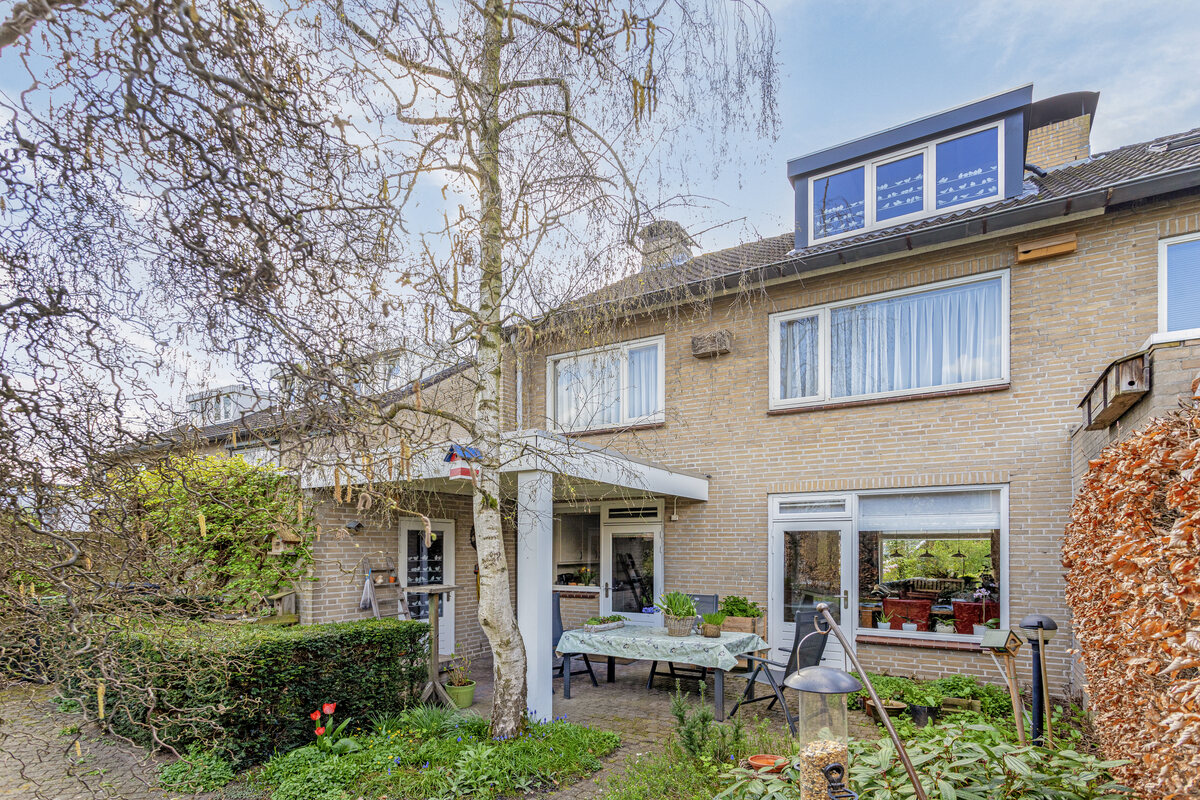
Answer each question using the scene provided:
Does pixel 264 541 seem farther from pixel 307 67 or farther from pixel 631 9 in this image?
pixel 631 9

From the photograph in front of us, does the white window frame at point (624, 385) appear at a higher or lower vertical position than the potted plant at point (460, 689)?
higher

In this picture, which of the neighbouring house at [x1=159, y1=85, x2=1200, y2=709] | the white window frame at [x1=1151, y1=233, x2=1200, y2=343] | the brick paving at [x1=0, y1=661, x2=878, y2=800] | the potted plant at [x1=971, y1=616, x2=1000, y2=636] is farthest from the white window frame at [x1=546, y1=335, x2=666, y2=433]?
the white window frame at [x1=1151, y1=233, x2=1200, y2=343]

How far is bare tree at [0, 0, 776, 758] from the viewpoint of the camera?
242 centimetres

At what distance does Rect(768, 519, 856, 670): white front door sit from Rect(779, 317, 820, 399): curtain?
1.70m

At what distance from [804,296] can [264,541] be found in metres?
7.17

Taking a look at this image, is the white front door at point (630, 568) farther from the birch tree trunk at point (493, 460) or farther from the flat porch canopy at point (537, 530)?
the birch tree trunk at point (493, 460)

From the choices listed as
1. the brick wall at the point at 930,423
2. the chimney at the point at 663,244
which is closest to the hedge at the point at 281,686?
the brick wall at the point at 930,423

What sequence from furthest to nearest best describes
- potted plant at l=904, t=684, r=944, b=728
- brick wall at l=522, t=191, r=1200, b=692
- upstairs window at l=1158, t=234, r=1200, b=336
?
brick wall at l=522, t=191, r=1200, b=692, upstairs window at l=1158, t=234, r=1200, b=336, potted plant at l=904, t=684, r=944, b=728

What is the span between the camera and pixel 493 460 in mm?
5684

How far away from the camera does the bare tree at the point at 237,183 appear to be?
2.42 metres

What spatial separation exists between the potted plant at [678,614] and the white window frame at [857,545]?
182 cm

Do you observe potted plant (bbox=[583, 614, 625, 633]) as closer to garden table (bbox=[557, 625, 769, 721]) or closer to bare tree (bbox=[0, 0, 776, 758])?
garden table (bbox=[557, 625, 769, 721])

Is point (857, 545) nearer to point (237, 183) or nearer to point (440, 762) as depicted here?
point (440, 762)

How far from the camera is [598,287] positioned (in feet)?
17.9
